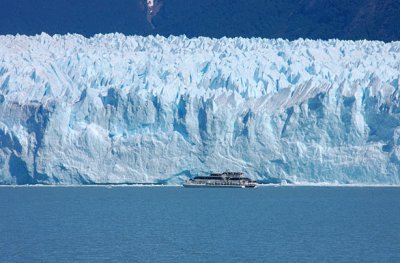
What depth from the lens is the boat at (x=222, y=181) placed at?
4144cm

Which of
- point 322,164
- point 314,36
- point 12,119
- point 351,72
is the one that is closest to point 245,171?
point 322,164

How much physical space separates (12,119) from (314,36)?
22.0 metres

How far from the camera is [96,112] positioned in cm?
3941
